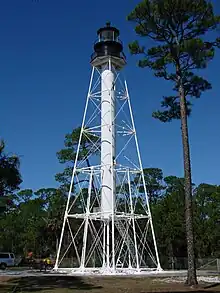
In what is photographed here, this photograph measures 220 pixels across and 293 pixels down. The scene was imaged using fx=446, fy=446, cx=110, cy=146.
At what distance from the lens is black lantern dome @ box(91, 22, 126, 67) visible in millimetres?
37312

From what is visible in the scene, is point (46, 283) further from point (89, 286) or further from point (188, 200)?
point (188, 200)

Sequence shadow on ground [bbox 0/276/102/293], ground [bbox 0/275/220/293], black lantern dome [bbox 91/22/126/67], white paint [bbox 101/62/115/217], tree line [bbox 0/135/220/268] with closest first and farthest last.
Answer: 1. ground [bbox 0/275/220/293]
2. shadow on ground [bbox 0/276/102/293]
3. white paint [bbox 101/62/115/217]
4. black lantern dome [bbox 91/22/126/67]
5. tree line [bbox 0/135/220/268]

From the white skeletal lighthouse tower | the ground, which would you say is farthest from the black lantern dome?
the ground

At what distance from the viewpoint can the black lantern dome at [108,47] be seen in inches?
1469

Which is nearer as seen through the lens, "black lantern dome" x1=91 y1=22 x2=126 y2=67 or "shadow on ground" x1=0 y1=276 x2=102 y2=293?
"shadow on ground" x1=0 y1=276 x2=102 y2=293

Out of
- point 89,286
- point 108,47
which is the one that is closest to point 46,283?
point 89,286

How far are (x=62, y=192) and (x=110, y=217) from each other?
2231 centimetres

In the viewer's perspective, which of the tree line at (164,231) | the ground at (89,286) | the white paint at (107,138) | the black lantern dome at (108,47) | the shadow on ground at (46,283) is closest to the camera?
the ground at (89,286)

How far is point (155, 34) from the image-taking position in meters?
25.7

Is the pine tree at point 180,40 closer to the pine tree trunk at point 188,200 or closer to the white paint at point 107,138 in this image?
the pine tree trunk at point 188,200

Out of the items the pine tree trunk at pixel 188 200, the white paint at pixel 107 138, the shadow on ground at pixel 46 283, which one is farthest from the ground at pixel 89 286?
the white paint at pixel 107 138

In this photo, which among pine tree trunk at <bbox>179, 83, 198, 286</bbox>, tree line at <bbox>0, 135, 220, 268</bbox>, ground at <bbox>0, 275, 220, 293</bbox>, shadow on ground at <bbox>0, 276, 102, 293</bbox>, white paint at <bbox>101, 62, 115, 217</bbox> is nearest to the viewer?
ground at <bbox>0, 275, 220, 293</bbox>

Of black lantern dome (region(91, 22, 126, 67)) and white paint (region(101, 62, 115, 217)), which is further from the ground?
black lantern dome (region(91, 22, 126, 67))

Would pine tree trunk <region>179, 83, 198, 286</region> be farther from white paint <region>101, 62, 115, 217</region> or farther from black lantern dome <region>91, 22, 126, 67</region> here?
black lantern dome <region>91, 22, 126, 67</region>
